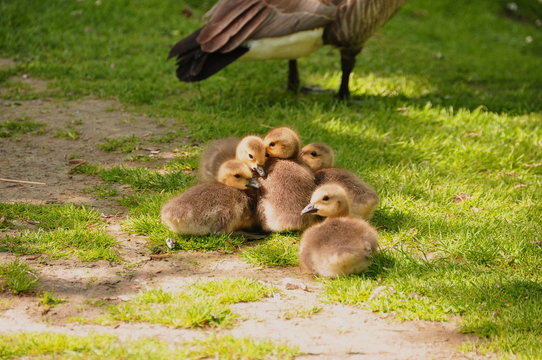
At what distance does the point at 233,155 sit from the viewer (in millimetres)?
5492

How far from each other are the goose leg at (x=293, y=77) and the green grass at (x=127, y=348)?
5.85 m

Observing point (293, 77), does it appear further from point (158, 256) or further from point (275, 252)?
point (158, 256)

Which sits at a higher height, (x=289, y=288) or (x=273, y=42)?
(x=273, y=42)

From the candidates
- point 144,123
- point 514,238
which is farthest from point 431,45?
point 514,238

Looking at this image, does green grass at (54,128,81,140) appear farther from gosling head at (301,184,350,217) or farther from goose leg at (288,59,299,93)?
gosling head at (301,184,350,217)

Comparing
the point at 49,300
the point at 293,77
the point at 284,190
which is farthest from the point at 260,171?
the point at 293,77

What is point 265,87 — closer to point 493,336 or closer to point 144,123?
point 144,123

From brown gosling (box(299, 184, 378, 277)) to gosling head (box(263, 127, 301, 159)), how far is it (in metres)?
0.65

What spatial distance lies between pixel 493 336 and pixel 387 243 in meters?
1.39

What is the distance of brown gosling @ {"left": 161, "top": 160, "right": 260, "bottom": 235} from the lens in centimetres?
482

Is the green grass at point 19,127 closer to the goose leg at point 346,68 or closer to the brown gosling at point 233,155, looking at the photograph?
the brown gosling at point 233,155

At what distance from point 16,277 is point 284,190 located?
191 cm

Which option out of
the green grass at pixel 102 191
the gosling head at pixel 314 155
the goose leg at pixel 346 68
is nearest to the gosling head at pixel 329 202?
the gosling head at pixel 314 155

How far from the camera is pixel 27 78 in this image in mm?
9258
